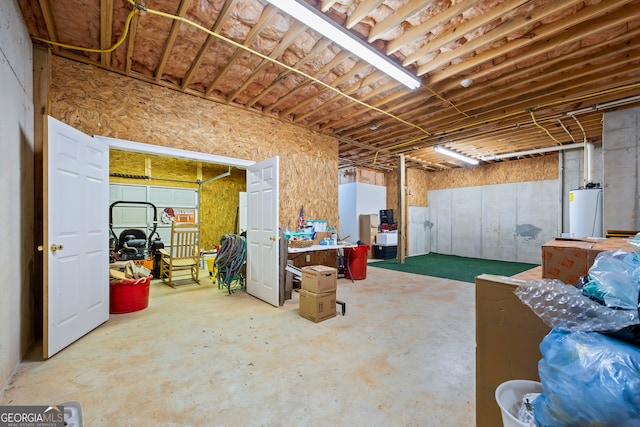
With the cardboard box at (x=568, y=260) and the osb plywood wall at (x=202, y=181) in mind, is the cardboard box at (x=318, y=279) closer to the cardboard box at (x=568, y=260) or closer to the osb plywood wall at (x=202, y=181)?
the cardboard box at (x=568, y=260)

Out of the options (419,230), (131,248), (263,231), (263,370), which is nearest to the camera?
(263,370)

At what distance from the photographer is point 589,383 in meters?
0.72

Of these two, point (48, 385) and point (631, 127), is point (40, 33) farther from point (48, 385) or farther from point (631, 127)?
point (631, 127)

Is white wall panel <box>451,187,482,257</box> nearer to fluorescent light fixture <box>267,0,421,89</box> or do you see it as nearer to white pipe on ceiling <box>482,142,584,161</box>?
white pipe on ceiling <box>482,142,584,161</box>

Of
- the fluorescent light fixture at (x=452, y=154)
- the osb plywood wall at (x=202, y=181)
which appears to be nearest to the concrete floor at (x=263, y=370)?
the fluorescent light fixture at (x=452, y=154)

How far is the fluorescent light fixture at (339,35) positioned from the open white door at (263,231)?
5.70 ft

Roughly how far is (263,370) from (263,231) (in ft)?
7.23

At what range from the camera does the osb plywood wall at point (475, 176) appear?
26.9 ft

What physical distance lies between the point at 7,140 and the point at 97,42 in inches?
66.9

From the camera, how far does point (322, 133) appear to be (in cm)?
594

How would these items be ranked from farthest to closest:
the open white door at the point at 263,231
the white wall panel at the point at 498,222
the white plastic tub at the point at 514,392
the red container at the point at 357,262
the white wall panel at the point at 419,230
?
the white wall panel at the point at 419,230, the white wall panel at the point at 498,222, the red container at the point at 357,262, the open white door at the point at 263,231, the white plastic tub at the point at 514,392

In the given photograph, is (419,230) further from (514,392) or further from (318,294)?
(514,392)

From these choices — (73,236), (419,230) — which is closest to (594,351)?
(73,236)

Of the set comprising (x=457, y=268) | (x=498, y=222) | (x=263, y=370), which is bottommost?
(x=457, y=268)
